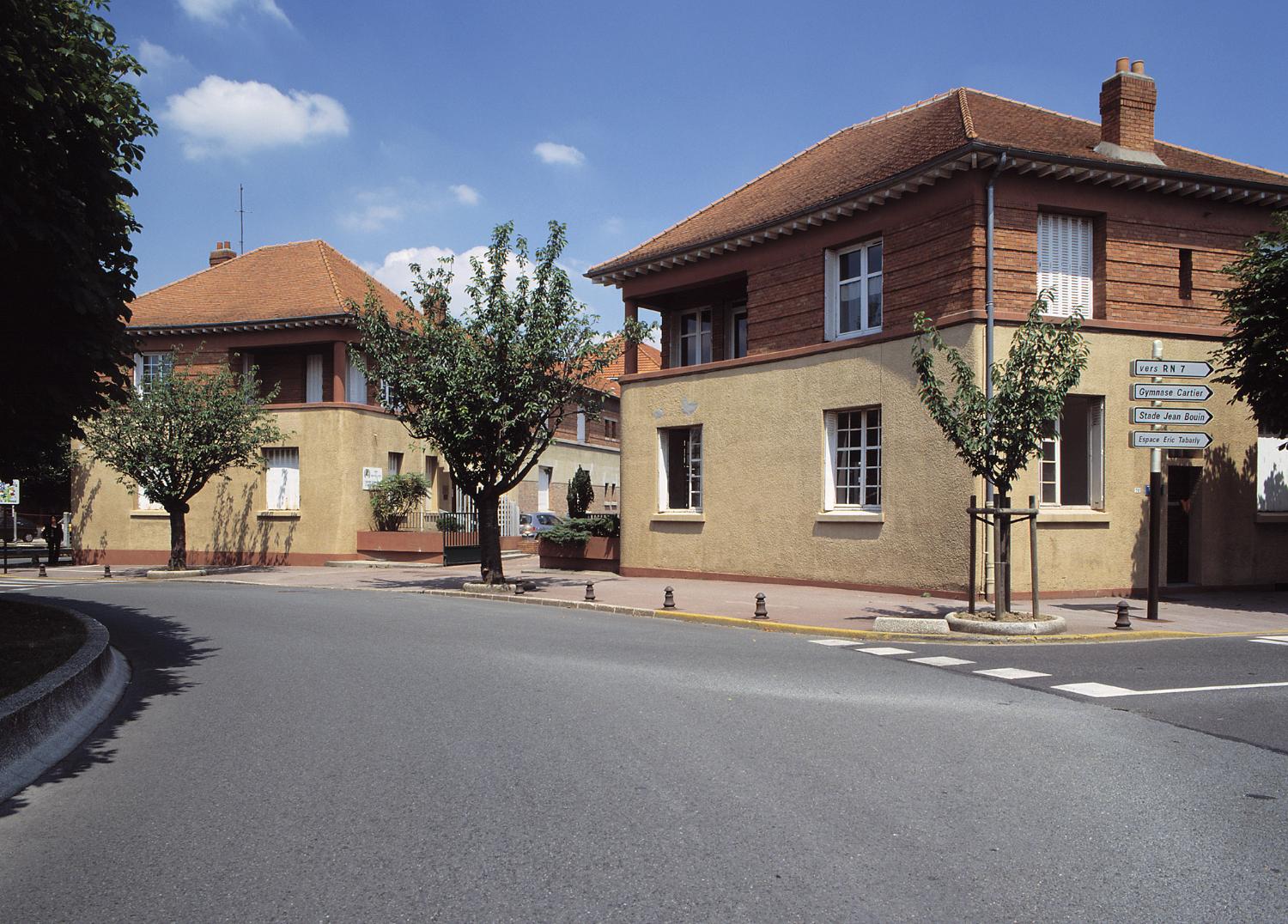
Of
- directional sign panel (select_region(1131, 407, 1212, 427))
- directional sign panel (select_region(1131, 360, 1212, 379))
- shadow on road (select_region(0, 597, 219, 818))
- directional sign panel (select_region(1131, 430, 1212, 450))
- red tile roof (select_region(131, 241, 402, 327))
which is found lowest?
shadow on road (select_region(0, 597, 219, 818))

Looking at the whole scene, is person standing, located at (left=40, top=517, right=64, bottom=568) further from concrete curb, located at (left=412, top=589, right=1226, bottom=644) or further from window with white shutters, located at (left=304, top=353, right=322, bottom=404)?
concrete curb, located at (left=412, top=589, right=1226, bottom=644)

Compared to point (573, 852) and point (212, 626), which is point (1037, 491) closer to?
point (212, 626)

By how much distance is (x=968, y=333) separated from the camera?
1628 centimetres

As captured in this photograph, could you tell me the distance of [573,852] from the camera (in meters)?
4.57

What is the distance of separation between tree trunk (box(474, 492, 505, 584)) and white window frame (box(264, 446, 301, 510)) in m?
11.4

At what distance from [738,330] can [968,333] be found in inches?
286

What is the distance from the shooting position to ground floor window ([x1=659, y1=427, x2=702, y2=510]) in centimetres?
2269

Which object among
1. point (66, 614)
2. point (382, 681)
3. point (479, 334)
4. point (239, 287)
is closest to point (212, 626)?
point (66, 614)

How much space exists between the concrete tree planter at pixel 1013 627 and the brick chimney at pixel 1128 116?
9124 millimetres

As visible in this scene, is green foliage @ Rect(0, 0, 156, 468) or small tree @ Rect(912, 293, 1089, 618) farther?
small tree @ Rect(912, 293, 1089, 618)

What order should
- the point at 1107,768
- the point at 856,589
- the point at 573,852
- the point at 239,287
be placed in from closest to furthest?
the point at 573,852, the point at 1107,768, the point at 856,589, the point at 239,287

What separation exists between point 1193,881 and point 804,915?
5.69 ft

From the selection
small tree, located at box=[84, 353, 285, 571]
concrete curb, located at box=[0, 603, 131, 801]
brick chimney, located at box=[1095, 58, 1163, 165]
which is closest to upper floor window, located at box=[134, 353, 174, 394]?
small tree, located at box=[84, 353, 285, 571]

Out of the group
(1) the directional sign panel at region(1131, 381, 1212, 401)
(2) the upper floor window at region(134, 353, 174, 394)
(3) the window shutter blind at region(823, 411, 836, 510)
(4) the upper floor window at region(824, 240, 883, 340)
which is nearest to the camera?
(1) the directional sign panel at region(1131, 381, 1212, 401)
